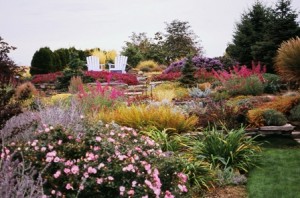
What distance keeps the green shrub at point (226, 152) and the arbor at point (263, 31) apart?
12835mm

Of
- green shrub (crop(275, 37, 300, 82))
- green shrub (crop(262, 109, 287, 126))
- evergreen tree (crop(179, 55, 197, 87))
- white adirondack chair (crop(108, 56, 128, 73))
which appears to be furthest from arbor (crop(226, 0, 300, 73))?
green shrub (crop(262, 109, 287, 126))

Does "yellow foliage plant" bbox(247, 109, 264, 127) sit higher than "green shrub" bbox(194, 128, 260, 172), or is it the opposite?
"yellow foliage plant" bbox(247, 109, 264, 127)

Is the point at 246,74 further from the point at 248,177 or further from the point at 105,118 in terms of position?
the point at 248,177

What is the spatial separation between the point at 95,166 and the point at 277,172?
124 inches

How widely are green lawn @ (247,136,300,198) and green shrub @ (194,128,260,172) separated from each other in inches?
7.5

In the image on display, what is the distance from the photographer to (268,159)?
678 centimetres

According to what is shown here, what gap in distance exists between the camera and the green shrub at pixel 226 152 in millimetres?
6185

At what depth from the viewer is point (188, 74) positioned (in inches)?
618

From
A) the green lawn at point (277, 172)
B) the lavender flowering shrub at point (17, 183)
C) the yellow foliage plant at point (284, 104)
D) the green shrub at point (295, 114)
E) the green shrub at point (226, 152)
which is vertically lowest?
the green lawn at point (277, 172)

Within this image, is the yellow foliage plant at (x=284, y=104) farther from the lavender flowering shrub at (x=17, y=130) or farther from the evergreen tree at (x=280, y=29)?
the evergreen tree at (x=280, y=29)

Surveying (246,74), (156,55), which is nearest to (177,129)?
(246,74)

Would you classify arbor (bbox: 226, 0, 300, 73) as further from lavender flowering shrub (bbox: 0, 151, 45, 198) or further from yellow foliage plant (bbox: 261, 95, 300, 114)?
lavender flowering shrub (bbox: 0, 151, 45, 198)

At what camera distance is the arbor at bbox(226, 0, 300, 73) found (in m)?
18.9

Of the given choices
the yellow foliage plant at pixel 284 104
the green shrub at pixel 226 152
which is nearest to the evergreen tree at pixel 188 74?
the yellow foliage plant at pixel 284 104
